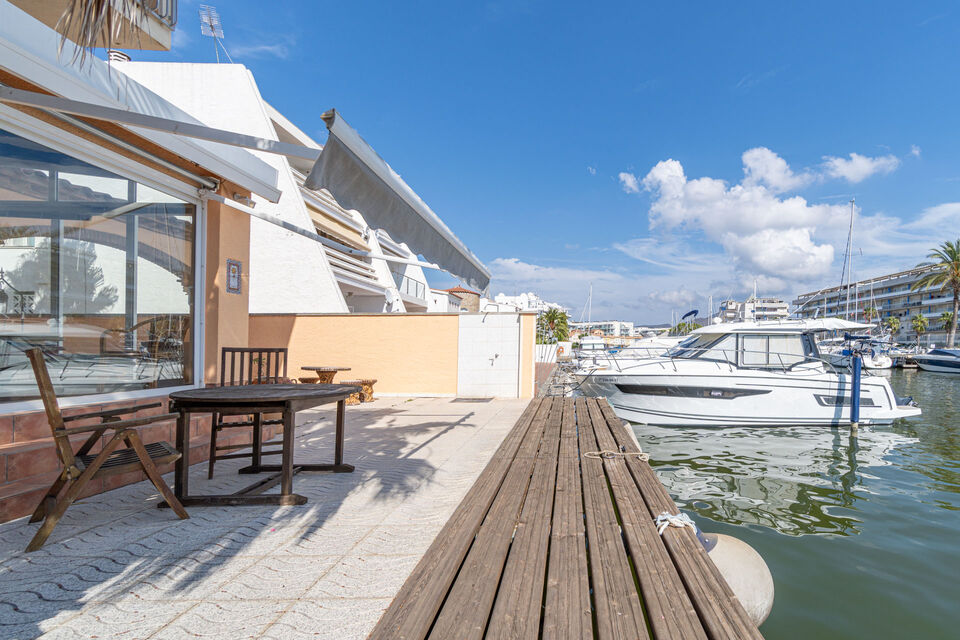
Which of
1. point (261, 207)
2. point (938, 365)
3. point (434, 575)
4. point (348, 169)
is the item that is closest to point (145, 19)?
point (348, 169)

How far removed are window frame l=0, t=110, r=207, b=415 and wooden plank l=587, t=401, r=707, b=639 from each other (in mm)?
4350

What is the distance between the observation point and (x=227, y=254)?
6355 mm

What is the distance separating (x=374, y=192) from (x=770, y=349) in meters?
11.1

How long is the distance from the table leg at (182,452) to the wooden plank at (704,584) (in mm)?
2934

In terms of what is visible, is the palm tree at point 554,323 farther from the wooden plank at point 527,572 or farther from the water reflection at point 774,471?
the wooden plank at point 527,572

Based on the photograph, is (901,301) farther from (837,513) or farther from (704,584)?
(704,584)

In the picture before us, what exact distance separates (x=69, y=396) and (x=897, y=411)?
13891 mm

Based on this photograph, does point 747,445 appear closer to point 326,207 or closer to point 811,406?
point 811,406

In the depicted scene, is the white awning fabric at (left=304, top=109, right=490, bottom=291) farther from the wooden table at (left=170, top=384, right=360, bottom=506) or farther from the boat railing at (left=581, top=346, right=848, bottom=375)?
the boat railing at (left=581, top=346, right=848, bottom=375)

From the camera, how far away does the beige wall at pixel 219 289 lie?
20.0ft

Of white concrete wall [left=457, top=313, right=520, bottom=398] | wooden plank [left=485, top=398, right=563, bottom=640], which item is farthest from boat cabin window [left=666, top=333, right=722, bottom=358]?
wooden plank [left=485, top=398, right=563, bottom=640]

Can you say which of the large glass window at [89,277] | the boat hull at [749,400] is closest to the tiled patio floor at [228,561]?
the large glass window at [89,277]

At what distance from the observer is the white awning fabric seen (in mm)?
2121

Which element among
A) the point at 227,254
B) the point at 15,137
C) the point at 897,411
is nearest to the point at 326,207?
the point at 227,254
